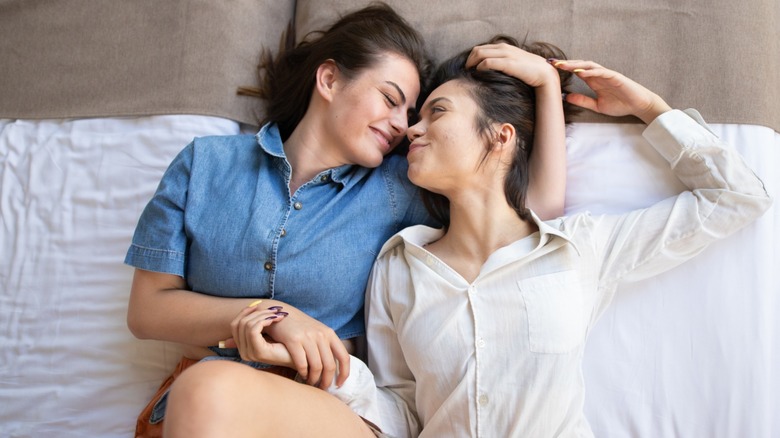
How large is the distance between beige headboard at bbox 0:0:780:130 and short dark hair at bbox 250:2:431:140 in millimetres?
53

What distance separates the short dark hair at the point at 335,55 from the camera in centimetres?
139

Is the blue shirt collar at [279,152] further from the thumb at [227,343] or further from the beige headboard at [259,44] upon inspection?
the thumb at [227,343]

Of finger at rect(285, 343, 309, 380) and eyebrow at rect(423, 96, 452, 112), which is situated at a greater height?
→ eyebrow at rect(423, 96, 452, 112)

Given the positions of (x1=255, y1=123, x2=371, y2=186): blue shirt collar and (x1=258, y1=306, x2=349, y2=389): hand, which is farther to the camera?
(x1=255, y1=123, x2=371, y2=186): blue shirt collar

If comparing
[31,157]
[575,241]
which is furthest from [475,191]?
[31,157]

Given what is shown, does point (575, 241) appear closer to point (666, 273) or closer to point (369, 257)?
point (666, 273)

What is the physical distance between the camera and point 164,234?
1.27 m

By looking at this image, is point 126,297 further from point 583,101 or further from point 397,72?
point 583,101

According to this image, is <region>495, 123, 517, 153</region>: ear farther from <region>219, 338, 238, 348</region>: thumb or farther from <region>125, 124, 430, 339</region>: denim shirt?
<region>219, 338, 238, 348</region>: thumb

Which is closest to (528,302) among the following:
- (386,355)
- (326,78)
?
(386,355)

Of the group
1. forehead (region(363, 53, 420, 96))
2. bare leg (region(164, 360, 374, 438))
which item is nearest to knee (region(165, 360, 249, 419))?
bare leg (region(164, 360, 374, 438))

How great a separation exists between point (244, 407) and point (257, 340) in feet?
0.37

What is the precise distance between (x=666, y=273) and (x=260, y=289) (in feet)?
2.72

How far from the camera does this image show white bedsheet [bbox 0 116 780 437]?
126 centimetres
